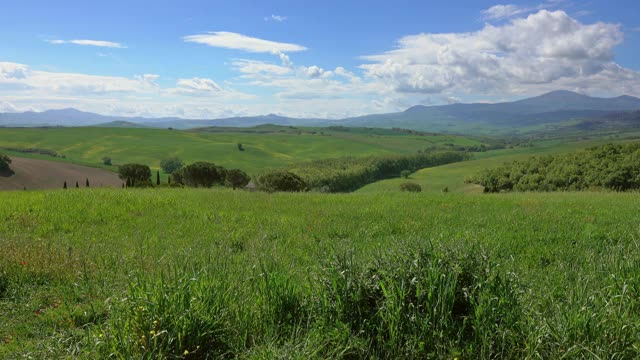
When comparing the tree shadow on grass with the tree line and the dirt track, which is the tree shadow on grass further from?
the tree line

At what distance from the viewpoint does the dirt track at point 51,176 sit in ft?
258

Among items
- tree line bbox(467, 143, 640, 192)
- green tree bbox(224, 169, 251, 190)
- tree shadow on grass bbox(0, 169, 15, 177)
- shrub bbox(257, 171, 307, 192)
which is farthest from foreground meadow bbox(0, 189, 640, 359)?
tree shadow on grass bbox(0, 169, 15, 177)

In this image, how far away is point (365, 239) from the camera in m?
11.4

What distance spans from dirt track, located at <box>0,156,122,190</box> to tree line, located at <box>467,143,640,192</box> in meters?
65.1

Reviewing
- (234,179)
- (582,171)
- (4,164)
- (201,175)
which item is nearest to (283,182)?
(201,175)

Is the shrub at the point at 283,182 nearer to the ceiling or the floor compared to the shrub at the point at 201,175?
nearer to the floor

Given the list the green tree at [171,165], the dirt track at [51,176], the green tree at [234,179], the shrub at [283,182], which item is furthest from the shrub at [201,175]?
the green tree at [171,165]

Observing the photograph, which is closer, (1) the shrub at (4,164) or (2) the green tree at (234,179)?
(2) the green tree at (234,179)

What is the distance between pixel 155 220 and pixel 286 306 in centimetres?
979

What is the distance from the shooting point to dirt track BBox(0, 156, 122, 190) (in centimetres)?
7875

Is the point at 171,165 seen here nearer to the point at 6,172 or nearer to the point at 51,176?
the point at 51,176

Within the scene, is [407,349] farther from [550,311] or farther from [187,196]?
[187,196]

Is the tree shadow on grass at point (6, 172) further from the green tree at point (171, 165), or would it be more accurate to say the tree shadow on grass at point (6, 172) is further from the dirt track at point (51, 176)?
the green tree at point (171, 165)

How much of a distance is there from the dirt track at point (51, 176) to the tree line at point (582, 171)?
65.1 meters
